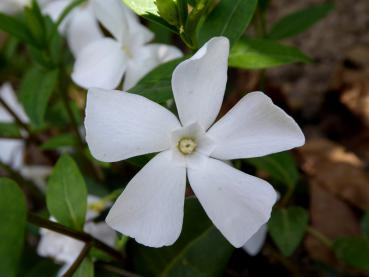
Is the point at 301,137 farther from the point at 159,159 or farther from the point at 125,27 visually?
the point at 125,27

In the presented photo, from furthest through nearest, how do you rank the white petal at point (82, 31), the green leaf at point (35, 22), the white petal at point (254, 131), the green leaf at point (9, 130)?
the green leaf at point (9, 130) < the white petal at point (82, 31) < the green leaf at point (35, 22) < the white petal at point (254, 131)

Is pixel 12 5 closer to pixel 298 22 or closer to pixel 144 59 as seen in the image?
pixel 144 59

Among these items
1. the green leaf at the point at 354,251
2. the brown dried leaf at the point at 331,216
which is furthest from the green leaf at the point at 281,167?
the brown dried leaf at the point at 331,216

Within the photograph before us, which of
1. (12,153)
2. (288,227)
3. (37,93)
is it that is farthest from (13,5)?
(288,227)

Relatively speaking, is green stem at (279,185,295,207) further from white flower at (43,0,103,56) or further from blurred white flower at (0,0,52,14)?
blurred white flower at (0,0,52,14)

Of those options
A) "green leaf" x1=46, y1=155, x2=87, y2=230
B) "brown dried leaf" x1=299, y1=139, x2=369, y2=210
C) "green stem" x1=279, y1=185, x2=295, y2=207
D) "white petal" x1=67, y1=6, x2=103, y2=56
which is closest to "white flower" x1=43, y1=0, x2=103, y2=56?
"white petal" x1=67, y1=6, x2=103, y2=56

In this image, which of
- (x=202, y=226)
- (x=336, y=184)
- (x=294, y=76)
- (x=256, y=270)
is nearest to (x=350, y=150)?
(x=336, y=184)

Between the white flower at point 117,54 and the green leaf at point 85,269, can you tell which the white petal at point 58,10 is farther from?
the green leaf at point 85,269
